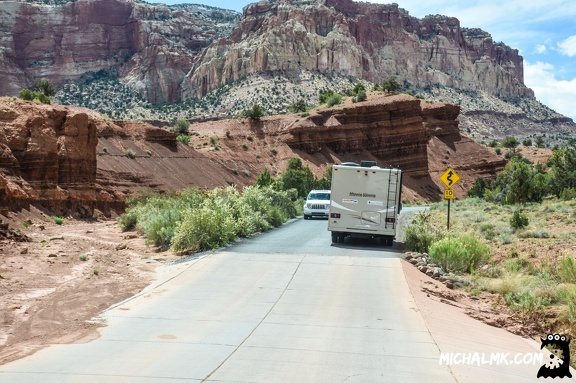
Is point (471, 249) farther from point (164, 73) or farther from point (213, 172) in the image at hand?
point (164, 73)

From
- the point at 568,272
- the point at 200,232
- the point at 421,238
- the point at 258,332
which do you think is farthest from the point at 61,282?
the point at 568,272

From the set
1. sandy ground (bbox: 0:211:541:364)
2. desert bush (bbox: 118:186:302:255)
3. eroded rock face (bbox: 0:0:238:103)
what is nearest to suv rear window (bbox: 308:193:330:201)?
desert bush (bbox: 118:186:302:255)

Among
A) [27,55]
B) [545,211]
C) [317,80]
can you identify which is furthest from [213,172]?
[27,55]

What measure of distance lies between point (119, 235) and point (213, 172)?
36797 mm

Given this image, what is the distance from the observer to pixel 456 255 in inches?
749

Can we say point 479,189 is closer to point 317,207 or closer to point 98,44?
point 317,207

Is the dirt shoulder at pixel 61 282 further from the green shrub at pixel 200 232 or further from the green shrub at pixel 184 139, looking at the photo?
the green shrub at pixel 184 139

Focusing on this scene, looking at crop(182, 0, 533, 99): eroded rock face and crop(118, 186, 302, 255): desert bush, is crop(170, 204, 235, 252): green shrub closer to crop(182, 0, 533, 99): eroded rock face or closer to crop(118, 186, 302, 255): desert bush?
crop(118, 186, 302, 255): desert bush

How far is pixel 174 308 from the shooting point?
467 inches

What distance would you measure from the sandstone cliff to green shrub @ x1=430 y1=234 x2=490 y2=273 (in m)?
21.2

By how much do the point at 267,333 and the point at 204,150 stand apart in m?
64.9

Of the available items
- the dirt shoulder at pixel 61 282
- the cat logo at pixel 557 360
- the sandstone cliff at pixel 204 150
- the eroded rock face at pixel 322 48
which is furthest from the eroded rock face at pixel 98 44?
the cat logo at pixel 557 360

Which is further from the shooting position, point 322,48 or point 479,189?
point 322,48

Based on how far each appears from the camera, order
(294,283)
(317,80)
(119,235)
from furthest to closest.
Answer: (317,80) < (119,235) < (294,283)
